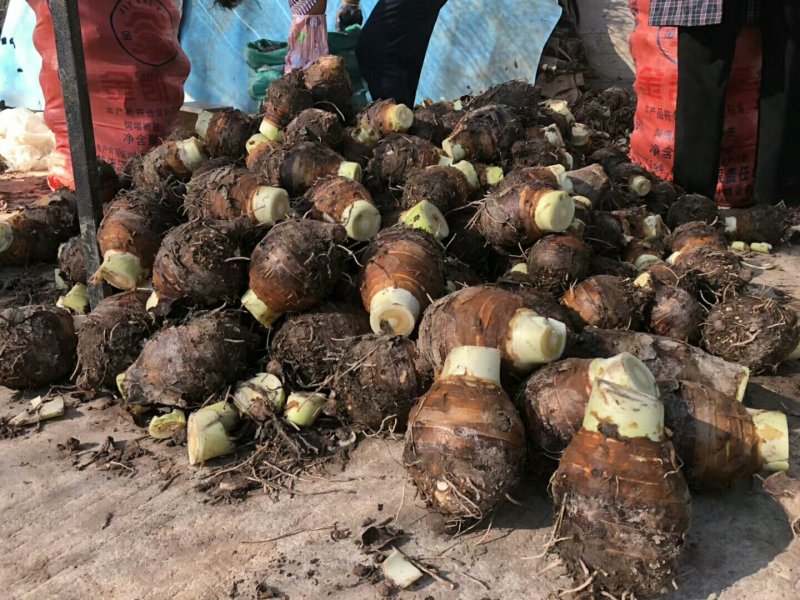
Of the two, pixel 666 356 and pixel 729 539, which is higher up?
pixel 666 356

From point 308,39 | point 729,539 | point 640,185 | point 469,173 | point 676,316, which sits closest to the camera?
point 729,539

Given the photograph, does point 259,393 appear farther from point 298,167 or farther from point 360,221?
point 298,167

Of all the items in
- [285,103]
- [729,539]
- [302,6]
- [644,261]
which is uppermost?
[302,6]

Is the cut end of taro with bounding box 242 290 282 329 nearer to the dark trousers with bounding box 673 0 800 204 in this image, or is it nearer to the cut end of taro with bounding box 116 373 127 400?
the cut end of taro with bounding box 116 373 127 400

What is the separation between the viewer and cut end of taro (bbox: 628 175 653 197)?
184 inches

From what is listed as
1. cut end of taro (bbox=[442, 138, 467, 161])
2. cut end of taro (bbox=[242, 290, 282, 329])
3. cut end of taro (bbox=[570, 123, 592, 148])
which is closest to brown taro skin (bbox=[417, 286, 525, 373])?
cut end of taro (bbox=[242, 290, 282, 329])

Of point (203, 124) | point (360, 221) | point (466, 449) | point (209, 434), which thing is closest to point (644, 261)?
point (360, 221)

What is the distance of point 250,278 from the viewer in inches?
115

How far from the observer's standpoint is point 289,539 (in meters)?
2.21

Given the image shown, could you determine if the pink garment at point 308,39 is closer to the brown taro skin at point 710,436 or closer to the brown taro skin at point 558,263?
the brown taro skin at point 558,263

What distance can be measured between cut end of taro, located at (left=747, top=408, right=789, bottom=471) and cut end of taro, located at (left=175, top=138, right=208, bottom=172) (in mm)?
3339

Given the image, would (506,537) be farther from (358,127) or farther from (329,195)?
(358,127)

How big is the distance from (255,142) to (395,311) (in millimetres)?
2010

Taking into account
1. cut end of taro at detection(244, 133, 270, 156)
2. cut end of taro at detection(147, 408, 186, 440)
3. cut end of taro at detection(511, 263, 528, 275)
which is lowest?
cut end of taro at detection(147, 408, 186, 440)
